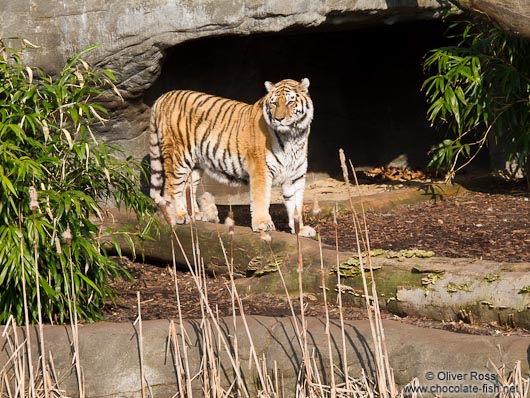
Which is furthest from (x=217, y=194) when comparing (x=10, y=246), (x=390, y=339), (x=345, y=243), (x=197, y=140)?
(x=390, y=339)

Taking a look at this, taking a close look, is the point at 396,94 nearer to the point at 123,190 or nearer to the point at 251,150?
the point at 251,150

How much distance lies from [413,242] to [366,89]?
4458 mm

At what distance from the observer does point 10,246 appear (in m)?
4.74

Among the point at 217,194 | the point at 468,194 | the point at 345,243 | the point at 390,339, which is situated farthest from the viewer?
the point at 217,194

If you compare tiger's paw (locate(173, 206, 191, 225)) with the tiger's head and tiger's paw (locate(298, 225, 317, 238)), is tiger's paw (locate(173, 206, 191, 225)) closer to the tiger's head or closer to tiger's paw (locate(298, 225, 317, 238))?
tiger's paw (locate(298, 225, 317, 238))

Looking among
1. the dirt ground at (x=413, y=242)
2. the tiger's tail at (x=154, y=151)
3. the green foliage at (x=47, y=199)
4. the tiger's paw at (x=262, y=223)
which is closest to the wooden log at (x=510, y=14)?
the dirt ground at (x=413, y=242)

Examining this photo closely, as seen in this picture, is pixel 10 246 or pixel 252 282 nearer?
pixel 10 246

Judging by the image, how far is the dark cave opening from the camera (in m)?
10.6

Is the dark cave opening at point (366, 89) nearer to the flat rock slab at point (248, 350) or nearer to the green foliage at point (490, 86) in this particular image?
the green foliage at point (490, 86)

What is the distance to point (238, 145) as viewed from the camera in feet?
24.4

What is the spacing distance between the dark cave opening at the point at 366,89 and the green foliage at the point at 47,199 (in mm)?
5418

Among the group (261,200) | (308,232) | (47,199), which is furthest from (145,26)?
(47,199)

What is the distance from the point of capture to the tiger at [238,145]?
23.4 feet

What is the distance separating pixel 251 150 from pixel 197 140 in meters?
0.62
